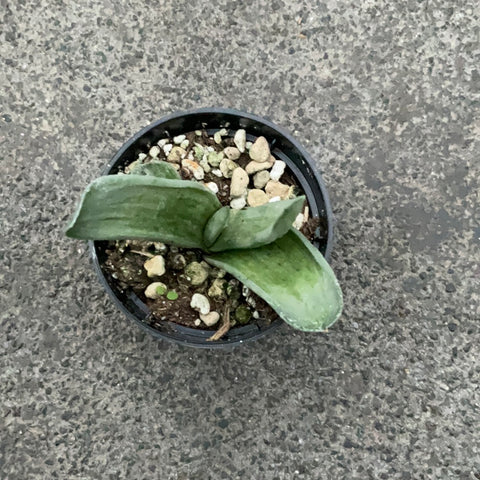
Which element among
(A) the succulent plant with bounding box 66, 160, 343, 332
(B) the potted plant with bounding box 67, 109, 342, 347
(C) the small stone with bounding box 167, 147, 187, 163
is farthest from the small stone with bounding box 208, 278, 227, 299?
(C) the small stone with bounding box 167, 147, 187, 163

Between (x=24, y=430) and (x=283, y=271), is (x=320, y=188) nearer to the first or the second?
(x=283, y=271)

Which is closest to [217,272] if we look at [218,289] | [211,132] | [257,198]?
[218,289]

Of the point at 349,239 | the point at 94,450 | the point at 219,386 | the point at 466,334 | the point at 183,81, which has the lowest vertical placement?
the point at 94,450

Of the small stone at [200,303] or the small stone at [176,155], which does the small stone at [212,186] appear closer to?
the small stone at [176,155]

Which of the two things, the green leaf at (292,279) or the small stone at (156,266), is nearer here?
the green leaf at (292,279)

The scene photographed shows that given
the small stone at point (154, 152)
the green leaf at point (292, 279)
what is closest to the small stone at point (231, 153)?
the small stone at point (154, 152)

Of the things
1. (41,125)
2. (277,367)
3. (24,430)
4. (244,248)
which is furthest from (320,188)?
Answer: (24,430)

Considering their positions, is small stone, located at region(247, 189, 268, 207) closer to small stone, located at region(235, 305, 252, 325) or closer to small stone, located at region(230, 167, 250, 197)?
small stone, located at region(230, 167, 250, 197)
